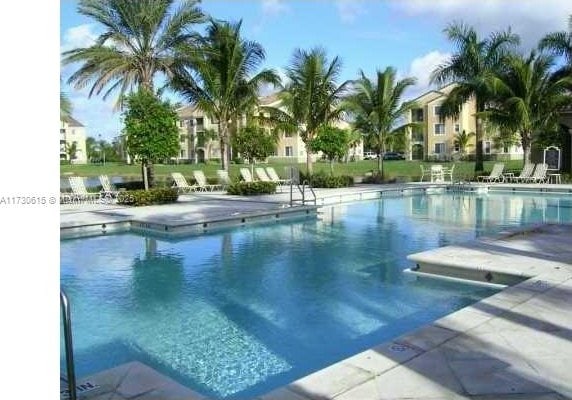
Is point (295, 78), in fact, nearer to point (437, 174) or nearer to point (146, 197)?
point (437, 174)

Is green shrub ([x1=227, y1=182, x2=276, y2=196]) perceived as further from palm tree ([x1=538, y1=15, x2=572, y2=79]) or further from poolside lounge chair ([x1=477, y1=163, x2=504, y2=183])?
palm tree ([x1=538, y1=15, x2=572, y2=79])

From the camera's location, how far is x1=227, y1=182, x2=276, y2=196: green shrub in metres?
20.6

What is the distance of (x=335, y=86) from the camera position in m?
25.4

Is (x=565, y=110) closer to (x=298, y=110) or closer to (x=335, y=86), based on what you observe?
(x=335, y=86)

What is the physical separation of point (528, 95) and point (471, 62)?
3.26 metres

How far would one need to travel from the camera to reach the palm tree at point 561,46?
2370 centimetres

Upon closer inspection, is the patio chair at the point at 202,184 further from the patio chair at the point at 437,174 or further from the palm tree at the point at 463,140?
the palm tree at the point at 463,140

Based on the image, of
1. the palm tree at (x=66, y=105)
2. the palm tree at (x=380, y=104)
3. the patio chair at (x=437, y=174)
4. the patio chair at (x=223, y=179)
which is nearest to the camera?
the palm tree at (x=66, y=105)

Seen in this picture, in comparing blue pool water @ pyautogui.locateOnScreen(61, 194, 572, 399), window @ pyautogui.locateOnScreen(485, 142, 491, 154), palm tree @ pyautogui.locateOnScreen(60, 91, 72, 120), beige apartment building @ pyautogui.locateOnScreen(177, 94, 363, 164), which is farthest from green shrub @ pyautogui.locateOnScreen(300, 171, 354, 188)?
window @ pyautogui.locateOnScreen(485, 142, 491, 154)

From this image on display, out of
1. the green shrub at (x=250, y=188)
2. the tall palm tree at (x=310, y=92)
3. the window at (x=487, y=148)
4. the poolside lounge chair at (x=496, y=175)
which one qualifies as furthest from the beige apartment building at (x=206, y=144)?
the green shrub at (x=250, y=188)

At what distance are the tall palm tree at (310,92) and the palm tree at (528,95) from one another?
6.64 m
